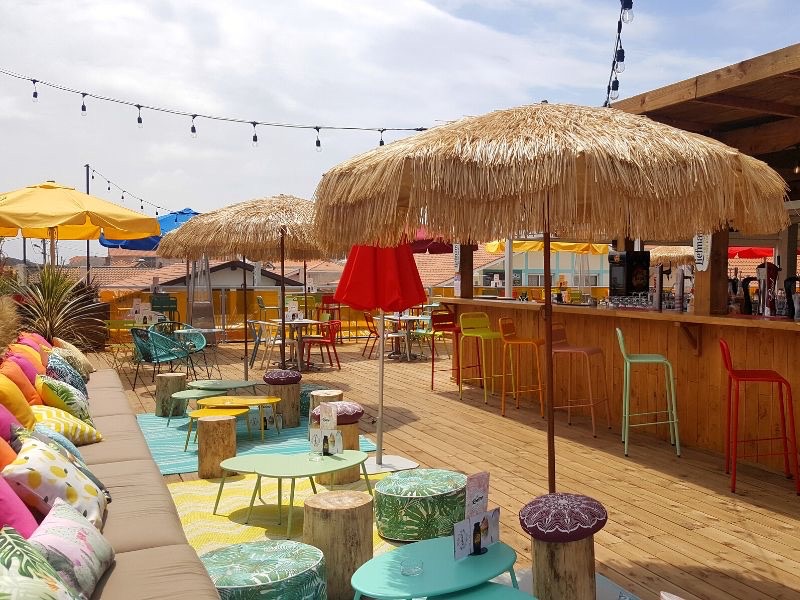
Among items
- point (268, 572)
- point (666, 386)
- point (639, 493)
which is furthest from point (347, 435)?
point (666, 386)

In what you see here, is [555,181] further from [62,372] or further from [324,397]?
[62,372]

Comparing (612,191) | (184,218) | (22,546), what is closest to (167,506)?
(22,546)

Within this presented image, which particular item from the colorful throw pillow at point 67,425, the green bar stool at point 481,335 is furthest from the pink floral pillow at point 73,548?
the green bar stool at point 481,335

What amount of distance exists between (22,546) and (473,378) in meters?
6.83

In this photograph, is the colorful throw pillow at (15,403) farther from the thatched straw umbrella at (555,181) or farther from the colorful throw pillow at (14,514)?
the thatched straw umbrella at (555,181)

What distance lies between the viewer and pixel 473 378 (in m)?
8.24

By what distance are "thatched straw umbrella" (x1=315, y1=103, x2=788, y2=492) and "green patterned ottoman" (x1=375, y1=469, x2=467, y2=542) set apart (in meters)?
0.66

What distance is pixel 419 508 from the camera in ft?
11.2

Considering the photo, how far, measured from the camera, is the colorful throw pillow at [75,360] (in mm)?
5809

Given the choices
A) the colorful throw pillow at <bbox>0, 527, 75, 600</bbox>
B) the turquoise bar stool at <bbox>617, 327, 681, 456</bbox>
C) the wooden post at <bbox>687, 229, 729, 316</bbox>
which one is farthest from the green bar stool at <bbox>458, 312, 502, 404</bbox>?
the colorful throw pillow at <bbox>0, 527, 75, 600</bbox>

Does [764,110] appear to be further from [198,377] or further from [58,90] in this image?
[58,90]

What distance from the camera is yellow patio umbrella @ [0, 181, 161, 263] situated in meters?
7.87

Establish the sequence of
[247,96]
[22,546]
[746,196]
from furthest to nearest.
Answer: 1. [247,96]
2. [746,196]
3. [22,546]

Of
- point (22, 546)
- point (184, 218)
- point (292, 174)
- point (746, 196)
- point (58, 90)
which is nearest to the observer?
point (22, 546)
